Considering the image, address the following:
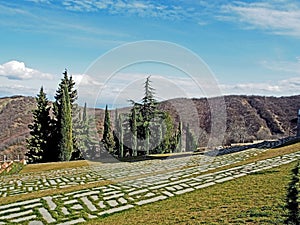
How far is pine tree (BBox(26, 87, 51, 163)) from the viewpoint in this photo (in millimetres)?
26953

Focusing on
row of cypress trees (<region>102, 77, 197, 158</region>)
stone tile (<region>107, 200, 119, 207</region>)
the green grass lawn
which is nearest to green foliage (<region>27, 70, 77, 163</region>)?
row of cypress trees (<region>102, 77, 197, 158</region>)

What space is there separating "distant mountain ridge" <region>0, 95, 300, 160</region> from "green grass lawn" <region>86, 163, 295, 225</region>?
27.9 m

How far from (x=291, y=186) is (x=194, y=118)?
26.0 m

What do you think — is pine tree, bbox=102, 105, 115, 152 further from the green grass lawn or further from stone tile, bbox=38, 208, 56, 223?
stone tile, bbox=38, 208, 56, 223

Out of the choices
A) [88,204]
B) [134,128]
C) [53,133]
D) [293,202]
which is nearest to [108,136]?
[134,128]

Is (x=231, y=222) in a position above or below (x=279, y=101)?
below

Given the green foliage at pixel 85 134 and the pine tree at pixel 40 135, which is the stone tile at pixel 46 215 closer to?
the pine tree at pixel 40 135

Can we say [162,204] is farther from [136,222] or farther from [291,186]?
[291,186]

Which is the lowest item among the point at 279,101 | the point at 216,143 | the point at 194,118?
the point at 216,143

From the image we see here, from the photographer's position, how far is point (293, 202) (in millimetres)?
5996

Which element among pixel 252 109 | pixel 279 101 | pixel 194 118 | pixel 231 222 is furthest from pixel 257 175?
pixel 279 101

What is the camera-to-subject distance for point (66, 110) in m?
25.5

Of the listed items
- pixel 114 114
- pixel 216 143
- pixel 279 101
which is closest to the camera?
pixel 114 114

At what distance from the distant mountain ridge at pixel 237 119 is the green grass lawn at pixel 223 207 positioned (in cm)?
2793
